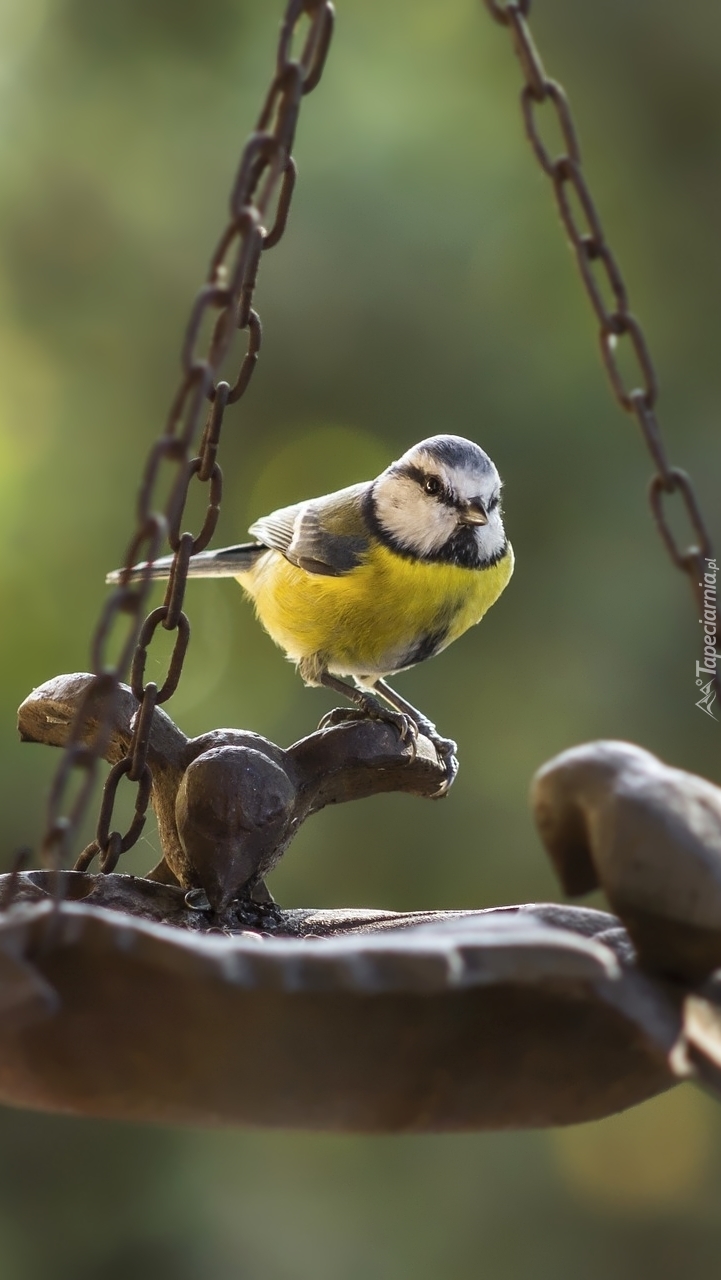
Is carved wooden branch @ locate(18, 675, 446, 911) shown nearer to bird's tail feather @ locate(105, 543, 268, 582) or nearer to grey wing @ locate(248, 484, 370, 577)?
grey wing @ locate(248, 484, 370, 577)

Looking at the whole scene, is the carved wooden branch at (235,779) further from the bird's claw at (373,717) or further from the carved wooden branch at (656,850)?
the carved wooden branch at (656,850)

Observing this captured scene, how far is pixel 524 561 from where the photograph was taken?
226 cm

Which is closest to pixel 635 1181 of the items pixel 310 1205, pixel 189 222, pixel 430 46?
pixel 310 1205

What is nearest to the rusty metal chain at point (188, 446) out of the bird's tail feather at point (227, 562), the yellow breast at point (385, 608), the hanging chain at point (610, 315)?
the hanging chain at point (610, 315)

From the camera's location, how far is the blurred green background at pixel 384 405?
2.22 meters

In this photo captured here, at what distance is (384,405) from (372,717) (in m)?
0.82

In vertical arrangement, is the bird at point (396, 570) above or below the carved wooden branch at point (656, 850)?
above

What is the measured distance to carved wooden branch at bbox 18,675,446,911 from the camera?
1147 mm

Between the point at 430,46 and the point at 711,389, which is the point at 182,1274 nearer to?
the point at 711,389

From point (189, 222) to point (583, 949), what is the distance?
5.99 feet

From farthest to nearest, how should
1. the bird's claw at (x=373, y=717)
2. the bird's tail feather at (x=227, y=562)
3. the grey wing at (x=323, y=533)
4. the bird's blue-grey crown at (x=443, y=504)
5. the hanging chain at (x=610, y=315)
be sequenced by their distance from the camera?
the bird's tail feather at (x=227, y=562) → the grey wing at (x=323, y=533) → the bird's blue-grey crown at (x=443, y=504) → the bird's claw at (x=373, y=717) → the hanging chain at (x=610, y=315)

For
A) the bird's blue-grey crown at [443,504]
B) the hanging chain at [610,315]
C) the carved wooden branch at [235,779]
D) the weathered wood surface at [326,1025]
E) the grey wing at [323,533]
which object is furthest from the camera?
the grey wing at [323,533]

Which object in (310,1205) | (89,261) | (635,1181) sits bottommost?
(635,1181)

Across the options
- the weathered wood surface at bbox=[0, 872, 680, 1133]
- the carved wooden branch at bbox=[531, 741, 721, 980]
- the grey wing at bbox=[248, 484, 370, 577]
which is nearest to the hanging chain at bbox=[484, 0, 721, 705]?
the carved wooden branch at bbox=[531, 741, 721, 980]
